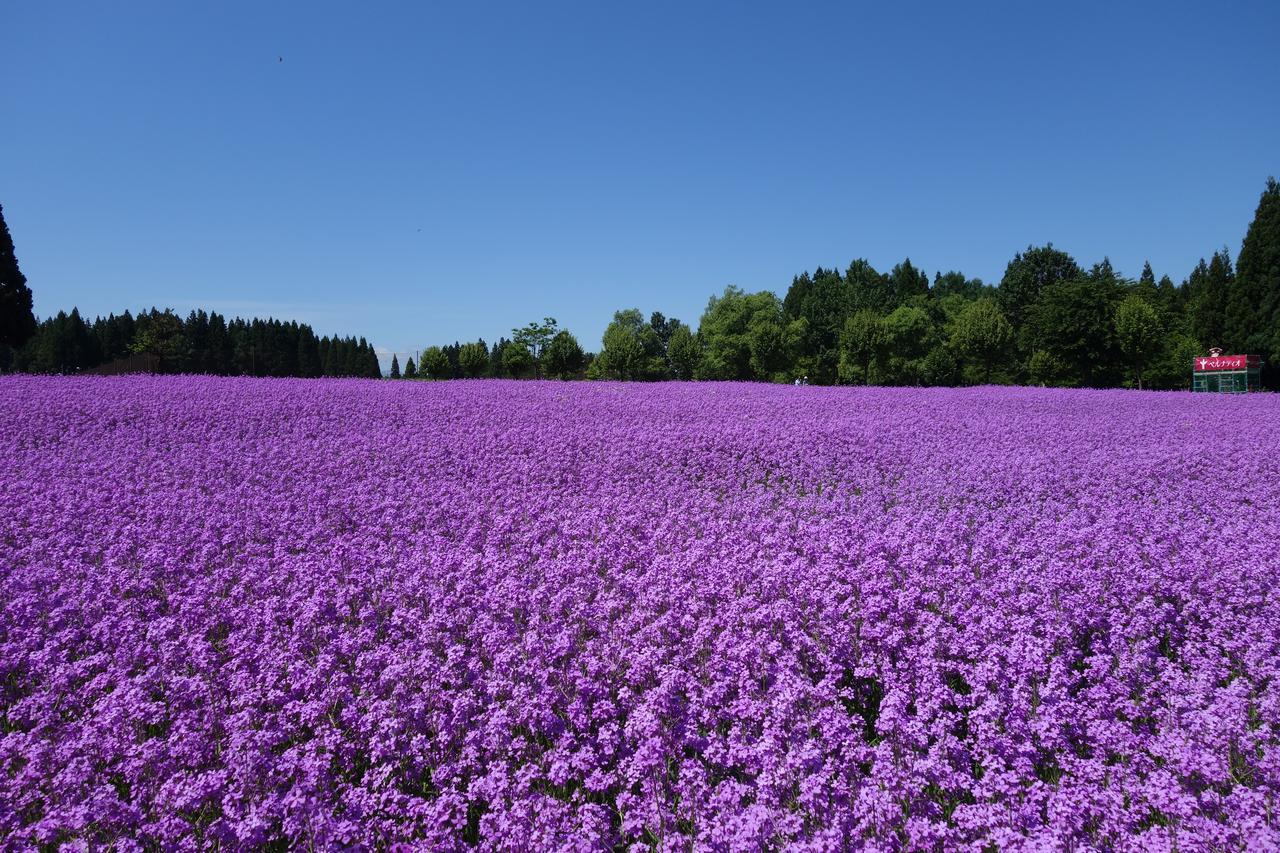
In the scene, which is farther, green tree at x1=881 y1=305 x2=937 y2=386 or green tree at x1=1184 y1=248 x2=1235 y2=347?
green tree at x1=881 y1=305 x2=937 y2=386

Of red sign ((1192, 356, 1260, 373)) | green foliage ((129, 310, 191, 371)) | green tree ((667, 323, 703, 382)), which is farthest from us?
green tree ((667, 323, 703, 382))

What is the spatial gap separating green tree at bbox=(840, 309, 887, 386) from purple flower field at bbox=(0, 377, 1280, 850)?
45203 mm

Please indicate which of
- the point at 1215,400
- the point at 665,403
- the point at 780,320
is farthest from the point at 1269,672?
the point at 780,320

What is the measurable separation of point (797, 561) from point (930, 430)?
10152 mm

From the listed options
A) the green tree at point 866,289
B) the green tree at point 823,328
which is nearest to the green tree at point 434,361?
the green tree at point 823,328

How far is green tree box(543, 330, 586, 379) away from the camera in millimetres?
64938

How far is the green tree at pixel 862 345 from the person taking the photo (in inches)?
2060

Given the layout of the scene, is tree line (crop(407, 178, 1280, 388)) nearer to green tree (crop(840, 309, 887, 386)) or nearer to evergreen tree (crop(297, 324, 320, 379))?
green tree (crop(840, 309, 887, 386))

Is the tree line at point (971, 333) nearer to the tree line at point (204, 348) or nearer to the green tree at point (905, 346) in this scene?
the green tree at point (905, 346)

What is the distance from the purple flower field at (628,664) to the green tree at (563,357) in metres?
56.6

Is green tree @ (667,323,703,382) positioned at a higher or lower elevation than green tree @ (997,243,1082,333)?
lower

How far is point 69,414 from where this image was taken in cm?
1270

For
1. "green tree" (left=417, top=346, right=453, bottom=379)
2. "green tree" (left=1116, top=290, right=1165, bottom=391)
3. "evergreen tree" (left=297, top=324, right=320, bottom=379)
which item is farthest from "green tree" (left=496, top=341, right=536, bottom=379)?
"green tree" (left=1116, top=290, right=1165, bottom=391)

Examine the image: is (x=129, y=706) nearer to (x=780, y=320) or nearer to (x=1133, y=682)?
(x=1133, y=682)
